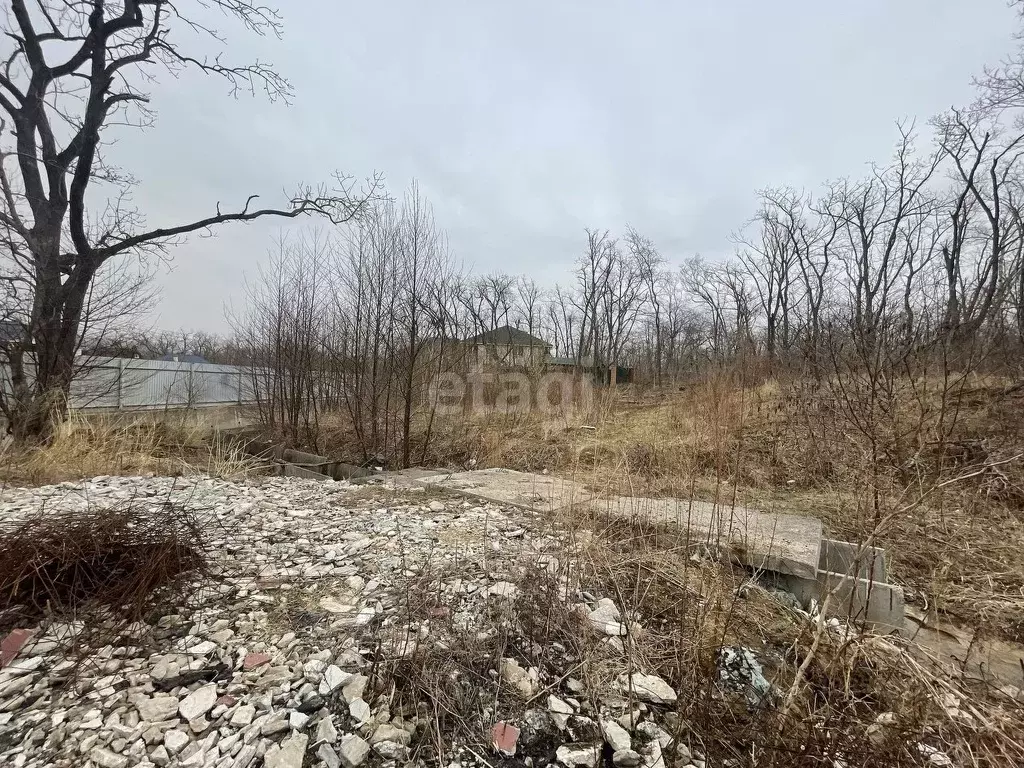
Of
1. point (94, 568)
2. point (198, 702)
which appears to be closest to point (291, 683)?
point (198, 702)

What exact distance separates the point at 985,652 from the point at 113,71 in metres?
12.5

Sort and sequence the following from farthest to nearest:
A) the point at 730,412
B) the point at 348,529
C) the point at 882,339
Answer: the point at 730,412 < the point at 882,339 < the point at 348,529

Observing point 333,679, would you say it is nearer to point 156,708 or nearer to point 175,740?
point 175,740

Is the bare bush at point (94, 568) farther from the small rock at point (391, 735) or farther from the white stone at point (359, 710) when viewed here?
the small rock at point (391, 735)

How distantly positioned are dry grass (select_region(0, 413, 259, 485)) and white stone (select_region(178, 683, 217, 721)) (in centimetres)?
395

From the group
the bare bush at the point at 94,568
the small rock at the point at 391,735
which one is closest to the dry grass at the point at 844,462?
the small rock at the point at 391,735

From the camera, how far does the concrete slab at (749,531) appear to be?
260cm

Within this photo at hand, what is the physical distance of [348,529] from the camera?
2994mm

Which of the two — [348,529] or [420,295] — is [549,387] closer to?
[420,295]

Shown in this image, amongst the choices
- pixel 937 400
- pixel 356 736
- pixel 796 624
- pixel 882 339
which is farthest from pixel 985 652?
pixel 937 400

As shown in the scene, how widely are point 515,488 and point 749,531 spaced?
2.23 meters

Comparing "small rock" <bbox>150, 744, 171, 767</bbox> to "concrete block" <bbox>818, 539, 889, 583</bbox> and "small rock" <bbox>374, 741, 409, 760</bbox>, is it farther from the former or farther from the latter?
"concrete block" <bbox>818, 539, 889, 583</bbox>

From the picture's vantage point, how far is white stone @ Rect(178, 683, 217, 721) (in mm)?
1290

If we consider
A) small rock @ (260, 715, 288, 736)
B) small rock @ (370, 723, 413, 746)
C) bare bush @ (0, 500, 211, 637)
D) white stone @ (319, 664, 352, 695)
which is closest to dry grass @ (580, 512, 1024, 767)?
small rock @ (370, 723, 413, 746)
